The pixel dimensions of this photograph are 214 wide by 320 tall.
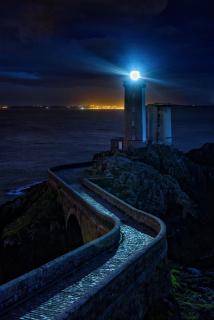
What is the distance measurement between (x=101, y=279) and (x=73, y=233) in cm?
1426

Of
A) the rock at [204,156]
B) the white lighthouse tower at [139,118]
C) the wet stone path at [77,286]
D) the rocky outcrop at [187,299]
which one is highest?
the white lighthouse tower at [139,118]

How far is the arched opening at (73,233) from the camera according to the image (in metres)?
25.7

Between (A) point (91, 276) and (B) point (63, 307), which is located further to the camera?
(A) point (91, 276)

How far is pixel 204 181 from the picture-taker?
129 feet

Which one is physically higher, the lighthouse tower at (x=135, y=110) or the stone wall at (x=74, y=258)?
the lighthouse tower at (x=135, y=110)

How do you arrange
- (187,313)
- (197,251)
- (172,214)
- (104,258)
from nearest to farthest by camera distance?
(104,258) < (187,313) < (197,251) < (172,214)

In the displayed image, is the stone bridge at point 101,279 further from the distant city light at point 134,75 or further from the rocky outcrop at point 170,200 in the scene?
the distant city light at point 134,75

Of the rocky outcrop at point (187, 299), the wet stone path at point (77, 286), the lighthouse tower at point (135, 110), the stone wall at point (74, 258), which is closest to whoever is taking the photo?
the wet stone path at point (77, 286)

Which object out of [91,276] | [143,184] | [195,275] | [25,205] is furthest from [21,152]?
[91,276]

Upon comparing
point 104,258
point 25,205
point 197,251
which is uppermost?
point 104,258

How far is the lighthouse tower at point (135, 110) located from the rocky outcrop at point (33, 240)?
1592 centimetres

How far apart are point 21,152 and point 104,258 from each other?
73093mm

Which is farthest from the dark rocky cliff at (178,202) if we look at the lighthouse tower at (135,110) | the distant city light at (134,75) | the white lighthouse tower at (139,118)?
the distant city light at (134,75)

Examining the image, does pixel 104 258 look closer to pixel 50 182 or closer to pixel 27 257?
pixel 27 257
